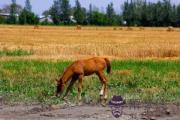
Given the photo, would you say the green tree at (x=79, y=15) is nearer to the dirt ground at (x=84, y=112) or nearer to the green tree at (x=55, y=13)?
the green tree at (x=55, y=13)

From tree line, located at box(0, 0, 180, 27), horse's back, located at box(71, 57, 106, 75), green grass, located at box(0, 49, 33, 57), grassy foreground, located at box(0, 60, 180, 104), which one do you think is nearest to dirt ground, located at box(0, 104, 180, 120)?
grassy foreground, located at box(0, 60, 180, 104)

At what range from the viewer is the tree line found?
122688 millimetres

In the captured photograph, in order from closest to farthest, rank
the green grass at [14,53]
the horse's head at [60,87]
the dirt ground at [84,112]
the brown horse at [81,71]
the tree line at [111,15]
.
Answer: the dirt ground at [84,112]
the brown horse at [81,71]
the horse's head at [60,87]
the green grass at [14,53]
the tree line at [111,15]

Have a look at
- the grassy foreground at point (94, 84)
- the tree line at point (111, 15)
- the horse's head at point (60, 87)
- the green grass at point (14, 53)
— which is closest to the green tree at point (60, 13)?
the tree line at point (111, 15)

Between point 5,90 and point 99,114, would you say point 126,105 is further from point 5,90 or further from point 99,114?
point 5,90

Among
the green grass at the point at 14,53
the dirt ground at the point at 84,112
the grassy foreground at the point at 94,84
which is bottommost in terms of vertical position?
the green grass at the point at 14,53

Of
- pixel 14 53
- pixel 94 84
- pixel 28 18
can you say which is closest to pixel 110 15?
pixel 28 18

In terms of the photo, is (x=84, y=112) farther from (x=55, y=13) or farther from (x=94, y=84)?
(x=55, y=13)

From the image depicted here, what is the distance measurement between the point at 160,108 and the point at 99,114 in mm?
1864

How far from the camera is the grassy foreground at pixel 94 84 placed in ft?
48.3

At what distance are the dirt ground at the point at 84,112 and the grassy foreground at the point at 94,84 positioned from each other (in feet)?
2.93

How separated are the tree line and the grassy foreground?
99312 mm

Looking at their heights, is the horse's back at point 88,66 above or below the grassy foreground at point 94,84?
above

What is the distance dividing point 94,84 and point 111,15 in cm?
12114
